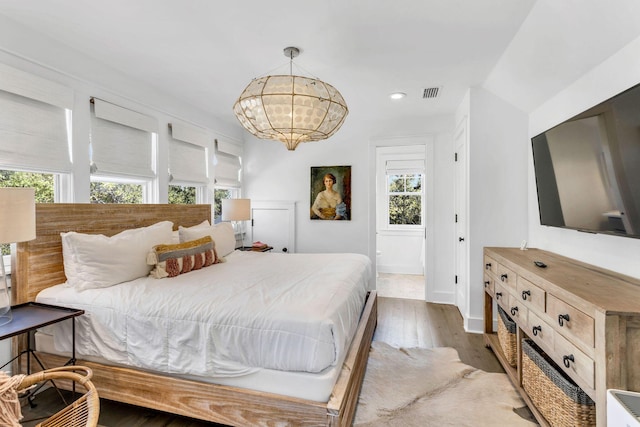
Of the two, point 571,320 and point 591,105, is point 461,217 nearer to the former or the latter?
point 591,105

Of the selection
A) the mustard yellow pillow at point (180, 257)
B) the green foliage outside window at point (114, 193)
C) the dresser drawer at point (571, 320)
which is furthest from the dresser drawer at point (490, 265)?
the green foliage outside window at point (114, 193)

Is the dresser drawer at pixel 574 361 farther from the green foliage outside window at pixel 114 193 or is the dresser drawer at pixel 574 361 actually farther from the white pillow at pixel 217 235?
the green foliage outside window at pixel 114 193

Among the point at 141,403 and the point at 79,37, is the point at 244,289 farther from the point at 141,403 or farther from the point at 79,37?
the point at 79,37

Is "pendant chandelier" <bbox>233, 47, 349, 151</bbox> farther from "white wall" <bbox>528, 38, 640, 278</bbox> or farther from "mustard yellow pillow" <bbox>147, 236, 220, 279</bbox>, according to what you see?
"white wall" <bbox>528, 38, 640, 278</bbox>

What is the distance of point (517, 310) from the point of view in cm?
210

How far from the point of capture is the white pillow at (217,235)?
3.09 metres

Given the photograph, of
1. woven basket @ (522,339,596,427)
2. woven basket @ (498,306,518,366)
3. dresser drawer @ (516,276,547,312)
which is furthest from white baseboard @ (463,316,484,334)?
dresser drawer @ (516,276,547,312)

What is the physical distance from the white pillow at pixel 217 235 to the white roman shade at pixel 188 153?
0.78 metres

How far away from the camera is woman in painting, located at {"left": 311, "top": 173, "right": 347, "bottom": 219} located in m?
4.71

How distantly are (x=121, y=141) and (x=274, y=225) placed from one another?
2450mm

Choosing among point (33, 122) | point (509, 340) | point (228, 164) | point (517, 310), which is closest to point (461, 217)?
point (509, 340)

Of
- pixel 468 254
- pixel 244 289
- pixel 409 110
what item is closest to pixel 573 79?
pixel 468 254

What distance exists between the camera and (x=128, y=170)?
305 centimetres

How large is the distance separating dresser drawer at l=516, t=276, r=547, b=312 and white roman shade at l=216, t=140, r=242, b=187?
3.67m
